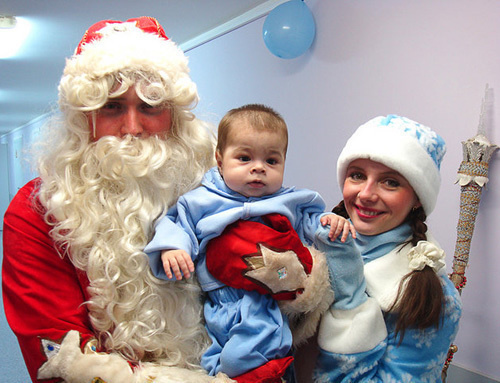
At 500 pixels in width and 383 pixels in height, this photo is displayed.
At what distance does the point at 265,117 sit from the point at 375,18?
2.16 metres

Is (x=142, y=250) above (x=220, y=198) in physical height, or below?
below

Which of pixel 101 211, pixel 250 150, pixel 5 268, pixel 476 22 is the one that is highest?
pixel 476 22

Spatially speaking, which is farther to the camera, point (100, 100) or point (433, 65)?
point (433, 65)

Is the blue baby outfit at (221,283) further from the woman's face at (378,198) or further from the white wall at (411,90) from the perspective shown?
the white wall at (411,90)

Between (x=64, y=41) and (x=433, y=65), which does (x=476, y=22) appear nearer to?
(x=433, y=65)

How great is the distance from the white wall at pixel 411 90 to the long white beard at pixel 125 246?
0.57 meters

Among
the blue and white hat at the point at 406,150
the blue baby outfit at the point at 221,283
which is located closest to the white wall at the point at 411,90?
the blue baby outfit at the point at 221,283

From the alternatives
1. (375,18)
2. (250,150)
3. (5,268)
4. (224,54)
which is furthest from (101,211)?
(224,54)

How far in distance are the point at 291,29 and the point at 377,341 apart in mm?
2816

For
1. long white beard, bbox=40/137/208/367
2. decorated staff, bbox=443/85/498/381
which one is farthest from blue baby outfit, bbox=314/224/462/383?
decorated staff, bbox=443/85/498/381

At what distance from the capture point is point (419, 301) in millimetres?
A: 1374

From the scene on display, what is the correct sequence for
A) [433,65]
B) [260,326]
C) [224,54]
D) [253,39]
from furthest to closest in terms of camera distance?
[224,54] → [253,39] → [433,65] → [260,326]

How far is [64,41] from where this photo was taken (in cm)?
567

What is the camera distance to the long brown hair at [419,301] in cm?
138
